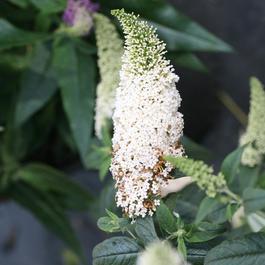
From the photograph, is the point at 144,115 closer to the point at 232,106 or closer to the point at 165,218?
the point at 165,218

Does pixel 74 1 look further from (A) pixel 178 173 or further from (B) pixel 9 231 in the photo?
(B) pixel 9 231

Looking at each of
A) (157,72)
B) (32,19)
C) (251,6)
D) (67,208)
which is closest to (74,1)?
(32,19)

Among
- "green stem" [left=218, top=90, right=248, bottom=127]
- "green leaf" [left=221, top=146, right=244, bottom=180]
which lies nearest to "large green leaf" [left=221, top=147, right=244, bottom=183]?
"green leaf" [left=221, top=146, right=244, bottom=180]

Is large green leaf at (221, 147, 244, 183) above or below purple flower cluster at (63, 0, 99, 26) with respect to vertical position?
below

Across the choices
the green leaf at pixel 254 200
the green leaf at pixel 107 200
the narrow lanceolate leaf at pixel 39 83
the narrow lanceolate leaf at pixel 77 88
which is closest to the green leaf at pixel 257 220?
the green leaf at pixel 254 200

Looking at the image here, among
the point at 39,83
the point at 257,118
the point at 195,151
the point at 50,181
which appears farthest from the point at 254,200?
the point at 50,181

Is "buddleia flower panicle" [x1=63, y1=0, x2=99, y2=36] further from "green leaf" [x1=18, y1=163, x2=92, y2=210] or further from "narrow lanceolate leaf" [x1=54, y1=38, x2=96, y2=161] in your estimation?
"green leaf" [x1=18, y1=163, x2=92, y2=210]

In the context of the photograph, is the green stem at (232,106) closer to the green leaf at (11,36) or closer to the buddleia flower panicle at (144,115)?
the green leaf at (11,36)
